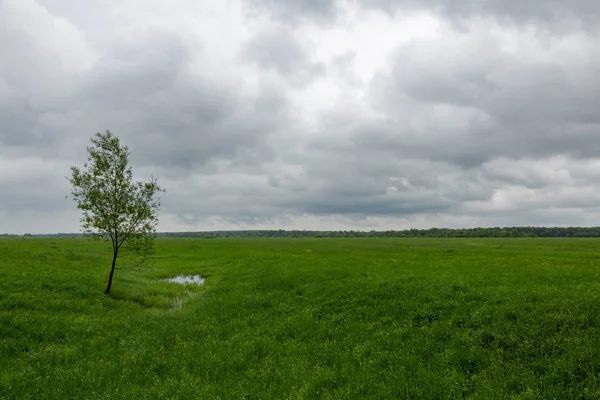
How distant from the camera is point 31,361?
13.2 metres

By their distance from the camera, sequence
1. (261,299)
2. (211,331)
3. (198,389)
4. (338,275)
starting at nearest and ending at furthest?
(198,389) < (211,331) < (261,299) < (338,275)

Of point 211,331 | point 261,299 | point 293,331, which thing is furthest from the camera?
point 261,299

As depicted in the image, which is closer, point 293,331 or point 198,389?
point 198,389

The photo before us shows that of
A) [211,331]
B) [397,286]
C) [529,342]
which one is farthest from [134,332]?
[529,342]

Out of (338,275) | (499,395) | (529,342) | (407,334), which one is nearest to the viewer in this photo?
(499,395)

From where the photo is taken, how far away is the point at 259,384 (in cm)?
1145

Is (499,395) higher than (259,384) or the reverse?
higher

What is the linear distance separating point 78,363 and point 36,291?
14.4 metres

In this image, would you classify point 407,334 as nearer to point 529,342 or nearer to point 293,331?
point 529,342

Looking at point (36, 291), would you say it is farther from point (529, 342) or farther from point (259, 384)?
point (529, 342)

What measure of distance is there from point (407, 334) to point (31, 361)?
16.0 metres

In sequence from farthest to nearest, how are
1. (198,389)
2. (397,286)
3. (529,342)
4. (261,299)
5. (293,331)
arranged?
(261,299) → (397,286) → (293,331) → (529,342) → (198,389)

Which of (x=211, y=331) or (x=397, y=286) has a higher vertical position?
(x=397, y=286)

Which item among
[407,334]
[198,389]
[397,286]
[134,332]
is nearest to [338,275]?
[397,286]
